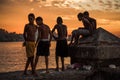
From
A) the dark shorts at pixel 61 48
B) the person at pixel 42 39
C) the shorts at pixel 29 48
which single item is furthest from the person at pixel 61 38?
the shorts at pixel 29 48

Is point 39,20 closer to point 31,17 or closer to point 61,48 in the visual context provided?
point 31,17

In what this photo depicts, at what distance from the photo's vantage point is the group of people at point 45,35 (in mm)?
13609

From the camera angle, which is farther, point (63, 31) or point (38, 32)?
point (63, 31)

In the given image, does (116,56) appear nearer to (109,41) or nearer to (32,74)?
(109,41)

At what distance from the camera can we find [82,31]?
16.5 metres

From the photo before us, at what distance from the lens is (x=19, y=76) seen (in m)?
13.3

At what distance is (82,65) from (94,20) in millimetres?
2472

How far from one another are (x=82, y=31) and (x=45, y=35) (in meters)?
2.80

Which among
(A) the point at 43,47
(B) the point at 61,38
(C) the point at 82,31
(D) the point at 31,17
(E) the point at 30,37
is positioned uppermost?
(D) the point at 31,17

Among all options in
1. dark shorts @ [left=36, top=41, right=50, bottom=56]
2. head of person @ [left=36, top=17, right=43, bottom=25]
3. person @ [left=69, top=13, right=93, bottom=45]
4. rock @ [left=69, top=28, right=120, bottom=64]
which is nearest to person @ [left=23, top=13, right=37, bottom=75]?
head of person @ [left=36, top=17, right=43, bottom=25]

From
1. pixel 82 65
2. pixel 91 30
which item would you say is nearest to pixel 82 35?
pixel 91 30

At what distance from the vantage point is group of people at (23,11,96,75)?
1361 centimetres

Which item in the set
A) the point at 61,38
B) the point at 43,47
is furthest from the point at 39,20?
the point at 61,38

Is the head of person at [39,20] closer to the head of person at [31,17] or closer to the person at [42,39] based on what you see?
the person at [42,39]
